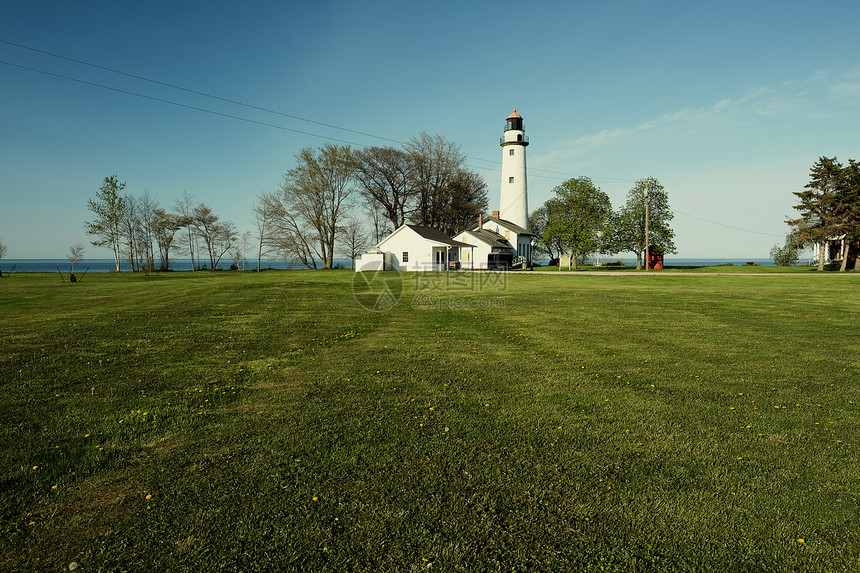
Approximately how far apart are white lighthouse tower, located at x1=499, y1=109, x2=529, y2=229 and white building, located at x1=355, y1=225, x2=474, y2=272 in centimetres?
1243

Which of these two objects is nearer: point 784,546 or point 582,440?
point 784,546

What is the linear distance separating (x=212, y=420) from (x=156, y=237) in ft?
218

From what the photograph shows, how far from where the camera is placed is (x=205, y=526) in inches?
140

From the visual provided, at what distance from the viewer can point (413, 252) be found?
169ft

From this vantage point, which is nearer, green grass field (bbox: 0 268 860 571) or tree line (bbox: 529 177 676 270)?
green grass field (bbox: 0 268 860 571)

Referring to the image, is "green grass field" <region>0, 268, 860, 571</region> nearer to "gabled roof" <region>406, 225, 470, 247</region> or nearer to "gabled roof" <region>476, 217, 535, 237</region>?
"gabled roof" <region>406, 225, 470, 247</region>

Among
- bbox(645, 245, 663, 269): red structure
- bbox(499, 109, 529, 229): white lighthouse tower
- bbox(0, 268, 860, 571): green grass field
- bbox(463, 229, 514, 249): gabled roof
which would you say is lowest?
bbox(0, 268, 860, 571): green grass field

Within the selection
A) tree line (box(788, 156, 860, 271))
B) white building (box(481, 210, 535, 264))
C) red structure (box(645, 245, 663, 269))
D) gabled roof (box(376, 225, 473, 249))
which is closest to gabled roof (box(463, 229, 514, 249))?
white building (box(481, 210, 535, 264))

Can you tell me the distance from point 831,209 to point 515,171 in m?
35.1

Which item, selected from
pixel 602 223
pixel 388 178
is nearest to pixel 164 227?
pixel 388 178

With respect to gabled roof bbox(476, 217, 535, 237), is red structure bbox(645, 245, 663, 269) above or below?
below

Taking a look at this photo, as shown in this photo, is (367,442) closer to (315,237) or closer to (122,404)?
(122,404)

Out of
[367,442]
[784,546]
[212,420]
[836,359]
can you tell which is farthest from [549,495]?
[836,359]

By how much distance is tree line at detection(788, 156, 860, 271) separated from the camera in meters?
43.0
